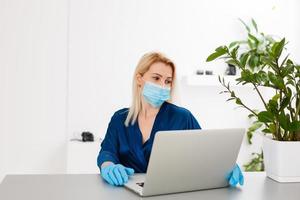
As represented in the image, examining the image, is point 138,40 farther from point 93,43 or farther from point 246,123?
point 246,123

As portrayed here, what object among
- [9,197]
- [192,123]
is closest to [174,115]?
[192,123]

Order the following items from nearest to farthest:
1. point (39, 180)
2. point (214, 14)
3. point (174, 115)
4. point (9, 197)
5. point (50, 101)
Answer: point (9, 197), point (39, 180), point (174, 115), point (50, 101), point (214, 14)

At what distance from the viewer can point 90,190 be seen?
149 centimetres

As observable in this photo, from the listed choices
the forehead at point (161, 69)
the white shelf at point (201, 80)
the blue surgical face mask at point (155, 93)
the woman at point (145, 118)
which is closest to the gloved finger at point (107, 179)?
the woman at point (145, 118)

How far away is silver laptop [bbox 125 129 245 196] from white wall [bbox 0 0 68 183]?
2.00 m

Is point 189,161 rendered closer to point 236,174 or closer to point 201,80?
point 236,174

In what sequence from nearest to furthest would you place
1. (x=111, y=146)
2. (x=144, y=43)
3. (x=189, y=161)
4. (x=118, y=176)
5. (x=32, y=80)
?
1. (x=189, y=161)
2. (x=118, y=176)
3. (x=111, y=146)
4. (x=32, y=80)
5. (x=144, y=43)

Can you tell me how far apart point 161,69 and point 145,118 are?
0.89 ft

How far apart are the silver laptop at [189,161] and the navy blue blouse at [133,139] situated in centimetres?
44

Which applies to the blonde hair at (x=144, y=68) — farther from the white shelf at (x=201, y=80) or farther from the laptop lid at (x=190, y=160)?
the white shelf at (x=201, y=80)

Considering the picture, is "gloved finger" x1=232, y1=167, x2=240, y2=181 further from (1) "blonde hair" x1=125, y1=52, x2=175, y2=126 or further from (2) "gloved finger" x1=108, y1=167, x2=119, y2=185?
(1) "blonde hair" x1=125, y1=52, x2=175, y2=126

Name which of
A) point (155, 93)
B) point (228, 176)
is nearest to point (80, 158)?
point (155, 93)

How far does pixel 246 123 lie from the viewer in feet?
12.6

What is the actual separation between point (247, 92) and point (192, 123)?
1776 millimetres
